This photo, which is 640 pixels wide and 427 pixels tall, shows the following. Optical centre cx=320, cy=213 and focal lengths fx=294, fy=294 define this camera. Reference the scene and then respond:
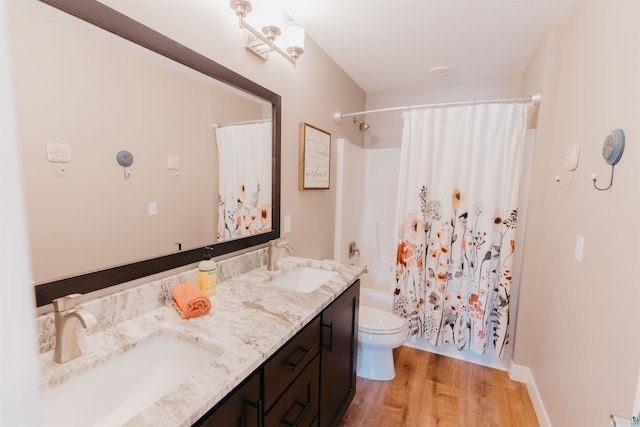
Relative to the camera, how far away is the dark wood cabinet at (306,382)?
2.66 ft

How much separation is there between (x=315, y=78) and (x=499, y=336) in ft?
7.53

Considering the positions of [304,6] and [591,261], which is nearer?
[591,261]

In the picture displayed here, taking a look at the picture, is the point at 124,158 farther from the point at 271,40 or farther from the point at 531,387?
the point at 531,387

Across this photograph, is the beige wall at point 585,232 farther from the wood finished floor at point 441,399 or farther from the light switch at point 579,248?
the wood finished floor at point 441,399

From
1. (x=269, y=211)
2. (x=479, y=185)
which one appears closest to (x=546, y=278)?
(x=479, y=185)

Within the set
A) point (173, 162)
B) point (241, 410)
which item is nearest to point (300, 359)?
point (241, 410)

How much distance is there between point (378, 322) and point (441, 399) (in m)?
0.59

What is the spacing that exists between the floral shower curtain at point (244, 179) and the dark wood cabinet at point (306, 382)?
635 mm

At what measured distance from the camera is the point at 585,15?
4.96 feet

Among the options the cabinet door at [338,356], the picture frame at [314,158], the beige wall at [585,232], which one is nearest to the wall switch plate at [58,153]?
the cabinet door at [338,356]

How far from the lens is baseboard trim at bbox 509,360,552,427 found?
167 cm

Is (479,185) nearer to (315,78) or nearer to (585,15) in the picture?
(585,15)

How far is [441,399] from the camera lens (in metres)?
1.89

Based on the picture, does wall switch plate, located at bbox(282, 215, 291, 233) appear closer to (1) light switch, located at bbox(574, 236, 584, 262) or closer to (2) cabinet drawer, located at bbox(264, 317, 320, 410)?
(2) cabinet drawer, located at bbox(264, 317, 320, 410)
